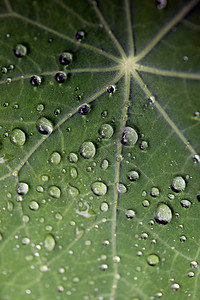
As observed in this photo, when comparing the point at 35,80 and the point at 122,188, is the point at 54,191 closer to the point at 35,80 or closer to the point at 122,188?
the point at 122,188

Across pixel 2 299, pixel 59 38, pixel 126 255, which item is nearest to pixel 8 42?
pixel 59 38

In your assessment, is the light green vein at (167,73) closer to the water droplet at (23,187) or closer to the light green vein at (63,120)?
the light green vein at (63,120)

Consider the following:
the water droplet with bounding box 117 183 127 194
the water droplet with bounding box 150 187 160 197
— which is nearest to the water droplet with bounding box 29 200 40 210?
the water droplet with bounding box 117 183 127 194

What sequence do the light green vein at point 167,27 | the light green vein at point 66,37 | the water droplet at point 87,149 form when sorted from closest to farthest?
the light green vein at point 167,27, the light green vein at point 66,37, the water droplet at point 87,149

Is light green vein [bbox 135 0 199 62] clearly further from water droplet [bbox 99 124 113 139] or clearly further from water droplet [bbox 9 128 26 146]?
water droplet [bbox 9 128 26 146]

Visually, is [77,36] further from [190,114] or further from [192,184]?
[192,184]

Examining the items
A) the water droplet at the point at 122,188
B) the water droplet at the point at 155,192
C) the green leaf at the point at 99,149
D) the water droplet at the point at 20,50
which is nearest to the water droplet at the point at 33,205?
the green leaf at the point at 99,149
